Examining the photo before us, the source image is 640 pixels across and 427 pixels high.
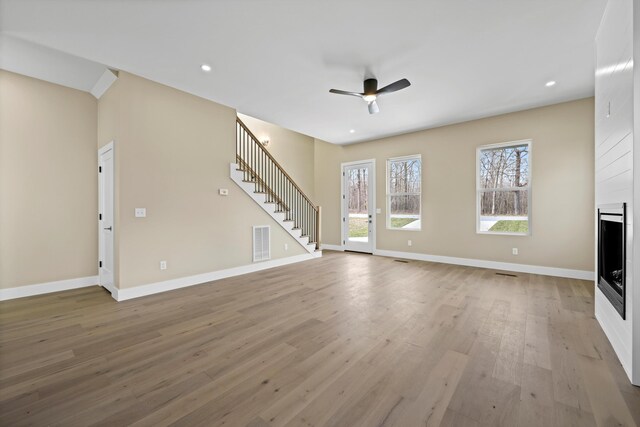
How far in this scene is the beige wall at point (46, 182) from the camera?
3.47 m

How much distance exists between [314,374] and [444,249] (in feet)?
15.7

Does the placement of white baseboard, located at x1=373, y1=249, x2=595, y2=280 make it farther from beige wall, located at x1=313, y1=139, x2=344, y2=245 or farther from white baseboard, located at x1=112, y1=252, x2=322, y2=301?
white baseboard, located at x1=112, y1=252, x2=322, y2=301

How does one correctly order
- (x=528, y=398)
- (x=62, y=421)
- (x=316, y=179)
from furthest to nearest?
Result: (x=316, y=179)
(x=528, y=398)
(x=62, y=421)

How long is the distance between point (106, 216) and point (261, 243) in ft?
8.24

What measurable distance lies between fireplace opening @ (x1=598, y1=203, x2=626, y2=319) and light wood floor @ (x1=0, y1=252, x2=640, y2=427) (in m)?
0.47

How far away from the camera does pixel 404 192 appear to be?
642cm

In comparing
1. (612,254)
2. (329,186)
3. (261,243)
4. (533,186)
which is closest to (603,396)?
(612,254)

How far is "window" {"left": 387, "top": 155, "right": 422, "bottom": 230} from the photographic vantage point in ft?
20.4

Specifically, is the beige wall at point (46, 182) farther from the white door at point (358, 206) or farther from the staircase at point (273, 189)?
the white door at point (358, 206)

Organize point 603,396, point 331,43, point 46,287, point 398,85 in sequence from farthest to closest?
point 46,287 → point 398,85 → point 331,43 → point 603,396

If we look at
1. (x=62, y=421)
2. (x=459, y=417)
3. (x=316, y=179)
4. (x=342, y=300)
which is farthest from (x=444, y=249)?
(x=62, y=421)

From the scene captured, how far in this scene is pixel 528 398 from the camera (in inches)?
64.8

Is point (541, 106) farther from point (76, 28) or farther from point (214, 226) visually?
point (76, 28)

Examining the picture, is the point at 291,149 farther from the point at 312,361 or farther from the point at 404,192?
the point at 312,361
